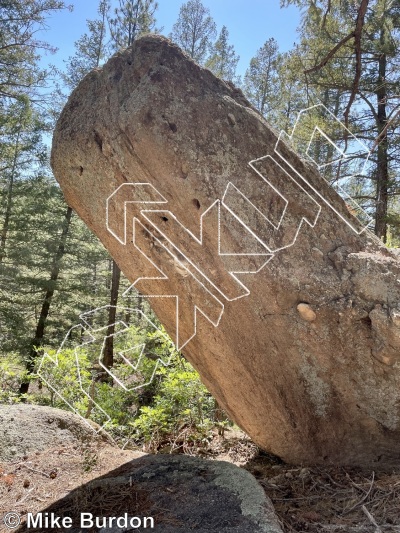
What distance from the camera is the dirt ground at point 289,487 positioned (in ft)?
7.59

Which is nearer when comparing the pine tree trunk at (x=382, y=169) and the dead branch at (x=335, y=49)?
the dead branch at (x=335, y=49)

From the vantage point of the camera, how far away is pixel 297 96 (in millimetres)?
11656

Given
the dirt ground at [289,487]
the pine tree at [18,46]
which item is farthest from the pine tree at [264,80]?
the dirt ground at [289,487]

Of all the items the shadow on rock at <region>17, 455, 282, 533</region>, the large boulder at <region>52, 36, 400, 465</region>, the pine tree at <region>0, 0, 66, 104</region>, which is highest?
the pine tree at <region>0, 0, 66, 104</region>

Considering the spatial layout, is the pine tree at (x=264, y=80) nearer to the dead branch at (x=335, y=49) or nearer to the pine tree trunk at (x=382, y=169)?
the pine tree trunk at (x=382, y=169)

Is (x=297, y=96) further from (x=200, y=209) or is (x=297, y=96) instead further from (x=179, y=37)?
(x=200, y=209)

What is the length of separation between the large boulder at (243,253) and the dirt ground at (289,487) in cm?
21

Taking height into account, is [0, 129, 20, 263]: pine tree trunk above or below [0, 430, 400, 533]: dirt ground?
above

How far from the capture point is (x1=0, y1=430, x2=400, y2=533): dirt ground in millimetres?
2314

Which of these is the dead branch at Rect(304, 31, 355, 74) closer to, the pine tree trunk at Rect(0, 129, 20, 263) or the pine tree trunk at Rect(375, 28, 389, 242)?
the pine tree trunk at Rect(375, 28, 389, 242)

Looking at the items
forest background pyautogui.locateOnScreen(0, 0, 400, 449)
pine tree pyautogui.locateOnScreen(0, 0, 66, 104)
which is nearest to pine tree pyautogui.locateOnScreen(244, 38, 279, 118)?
forest background pyautogui.locateOnScreen(0, 0, 400, 449)

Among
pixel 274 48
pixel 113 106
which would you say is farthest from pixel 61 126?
pixel 274 48

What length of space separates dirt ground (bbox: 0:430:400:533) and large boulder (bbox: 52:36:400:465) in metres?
0.21

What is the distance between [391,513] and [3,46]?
10570 millimetres
